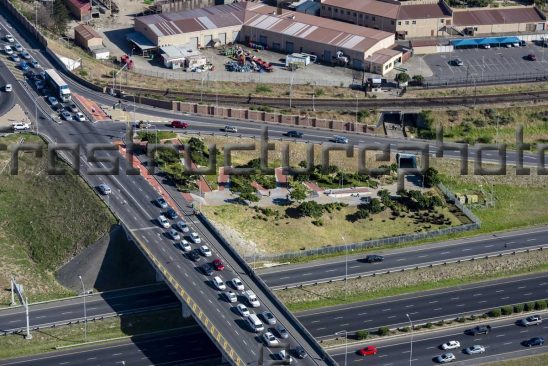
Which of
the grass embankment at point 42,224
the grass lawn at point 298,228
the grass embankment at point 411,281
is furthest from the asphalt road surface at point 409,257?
the grass embankment at point 42,224

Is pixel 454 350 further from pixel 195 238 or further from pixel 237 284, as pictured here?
pixel 195 238

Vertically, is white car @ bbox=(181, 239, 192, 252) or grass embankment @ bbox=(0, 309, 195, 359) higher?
white car @ bbox=(181, 239, 192, 252)

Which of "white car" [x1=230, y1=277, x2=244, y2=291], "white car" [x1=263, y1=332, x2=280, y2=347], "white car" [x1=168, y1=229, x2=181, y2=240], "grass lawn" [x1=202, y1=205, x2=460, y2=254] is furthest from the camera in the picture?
"grass lawn" [x1=202, y1=205, x2=460, y2=254]

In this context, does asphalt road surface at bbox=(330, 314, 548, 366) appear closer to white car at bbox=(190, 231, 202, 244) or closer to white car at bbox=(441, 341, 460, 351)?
white car at bbox=(441, 341, 460, 351)

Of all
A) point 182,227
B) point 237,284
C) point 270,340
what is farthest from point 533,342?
point 182,227

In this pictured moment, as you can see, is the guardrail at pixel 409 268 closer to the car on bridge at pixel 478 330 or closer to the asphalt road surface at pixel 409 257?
the asphalt road surface at pixel 409 257

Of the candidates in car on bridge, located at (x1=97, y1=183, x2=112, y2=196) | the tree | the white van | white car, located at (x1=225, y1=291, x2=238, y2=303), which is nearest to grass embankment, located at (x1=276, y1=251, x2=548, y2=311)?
white car, located at (x1=225, y1=291, x2=238, y2=303)

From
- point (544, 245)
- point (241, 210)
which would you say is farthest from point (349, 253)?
point (544, 245)
